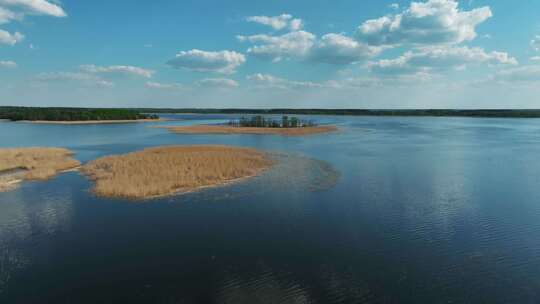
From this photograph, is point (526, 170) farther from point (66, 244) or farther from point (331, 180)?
point (66, 244)

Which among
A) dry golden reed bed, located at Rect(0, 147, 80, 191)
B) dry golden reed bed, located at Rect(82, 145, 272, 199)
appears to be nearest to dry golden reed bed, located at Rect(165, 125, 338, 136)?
dry golden reed bed, located at Rect(0, 147, 80, 191)

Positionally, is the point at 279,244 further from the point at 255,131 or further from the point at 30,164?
the point at 255,131

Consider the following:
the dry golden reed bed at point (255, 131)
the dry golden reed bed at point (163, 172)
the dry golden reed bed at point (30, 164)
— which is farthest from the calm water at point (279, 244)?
the dry golden reed bed at point (255, 131)

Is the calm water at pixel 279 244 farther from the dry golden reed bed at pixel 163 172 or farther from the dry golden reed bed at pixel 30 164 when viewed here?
the dry golden reed bed at pixel 30 164

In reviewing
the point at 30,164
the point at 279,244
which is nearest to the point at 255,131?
the point at 30,164

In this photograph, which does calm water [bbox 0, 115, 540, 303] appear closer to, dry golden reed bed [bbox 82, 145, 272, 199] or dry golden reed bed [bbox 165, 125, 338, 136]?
dry golden reed bed [bbox 82, 145, 272, 199]
